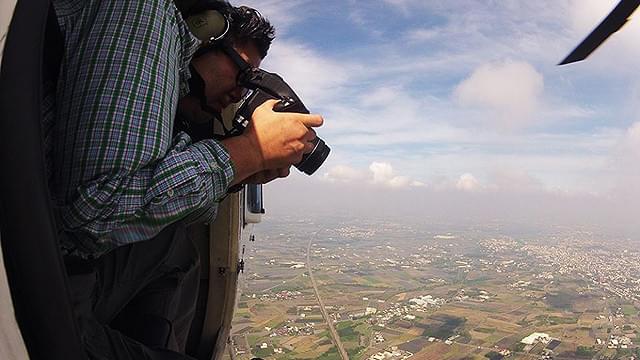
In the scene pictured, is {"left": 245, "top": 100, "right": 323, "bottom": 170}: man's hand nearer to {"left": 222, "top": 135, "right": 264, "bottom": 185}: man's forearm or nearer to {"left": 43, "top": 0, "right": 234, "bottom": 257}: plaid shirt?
{"left": 222, "top": 135, "right": 264, "bottom": 185}: man's forearm

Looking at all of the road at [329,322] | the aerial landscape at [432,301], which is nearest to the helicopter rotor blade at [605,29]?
the aerial landscape at [432,301]

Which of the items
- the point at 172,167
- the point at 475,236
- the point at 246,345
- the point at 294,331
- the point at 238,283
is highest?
the point at 172,167

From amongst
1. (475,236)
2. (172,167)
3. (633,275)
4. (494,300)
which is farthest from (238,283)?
(475,236)

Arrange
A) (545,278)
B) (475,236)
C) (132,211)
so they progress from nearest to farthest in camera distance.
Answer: (132,211) < (545,278) < (475,236)

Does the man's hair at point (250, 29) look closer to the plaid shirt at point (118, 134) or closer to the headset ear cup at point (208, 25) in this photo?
the headset ear cup at point (208, 25)

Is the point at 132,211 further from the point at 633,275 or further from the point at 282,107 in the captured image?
the point at 633,275
